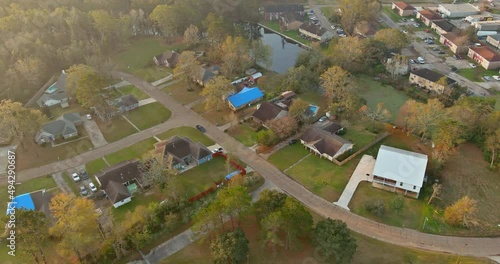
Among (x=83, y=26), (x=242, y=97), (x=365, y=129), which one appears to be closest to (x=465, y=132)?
(x=365, y=129)

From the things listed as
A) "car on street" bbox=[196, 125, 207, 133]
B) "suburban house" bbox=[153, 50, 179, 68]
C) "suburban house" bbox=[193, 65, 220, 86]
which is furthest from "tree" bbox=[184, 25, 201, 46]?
"car on street" bbox=[196, 125, 207, 133]

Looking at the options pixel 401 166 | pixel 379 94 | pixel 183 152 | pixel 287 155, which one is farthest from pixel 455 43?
pixel 183 152

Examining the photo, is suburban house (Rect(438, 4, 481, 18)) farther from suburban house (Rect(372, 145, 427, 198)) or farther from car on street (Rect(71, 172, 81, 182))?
car on street (Rect(71, 172, 81, 182))

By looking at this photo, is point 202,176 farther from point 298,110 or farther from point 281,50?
point 281,50

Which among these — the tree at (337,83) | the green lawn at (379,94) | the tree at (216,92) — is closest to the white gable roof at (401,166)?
the green lawn at (379,94)

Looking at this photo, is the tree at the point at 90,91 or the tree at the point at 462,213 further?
the tree at the point at 90,91

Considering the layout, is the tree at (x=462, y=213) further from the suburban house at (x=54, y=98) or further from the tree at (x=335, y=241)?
the suburban house at (x=54, y=98)
